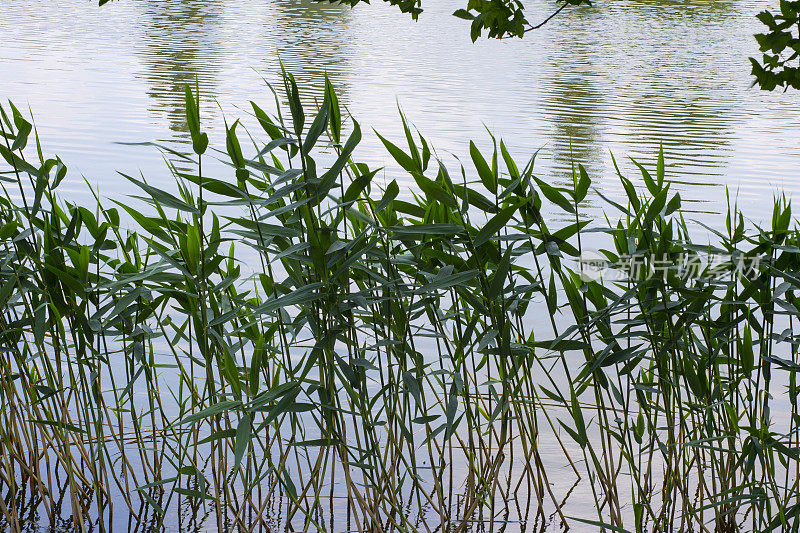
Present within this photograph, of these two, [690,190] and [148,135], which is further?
[148,135]

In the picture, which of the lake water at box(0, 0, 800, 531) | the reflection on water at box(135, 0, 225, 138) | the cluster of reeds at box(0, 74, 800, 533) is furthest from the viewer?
the reflection on water at box(135, 0, 225, 138)

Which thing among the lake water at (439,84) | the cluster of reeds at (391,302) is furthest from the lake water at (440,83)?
the cluster of reeds at (391,302)

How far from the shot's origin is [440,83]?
10.3 meters

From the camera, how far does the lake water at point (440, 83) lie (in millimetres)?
6754

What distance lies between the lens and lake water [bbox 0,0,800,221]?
6754mm

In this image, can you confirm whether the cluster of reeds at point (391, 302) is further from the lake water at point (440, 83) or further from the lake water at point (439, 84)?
the lake water at point (440, 83)

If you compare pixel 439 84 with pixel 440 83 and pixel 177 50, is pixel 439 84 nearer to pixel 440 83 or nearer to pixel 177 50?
pixel 440 83

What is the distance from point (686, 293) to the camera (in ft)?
5.86

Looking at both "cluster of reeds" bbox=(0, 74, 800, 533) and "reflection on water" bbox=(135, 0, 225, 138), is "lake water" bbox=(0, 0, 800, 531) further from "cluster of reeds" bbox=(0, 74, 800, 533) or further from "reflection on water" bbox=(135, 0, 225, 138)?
"cluster of reeds" bbox=(0, 74, 800, 533)

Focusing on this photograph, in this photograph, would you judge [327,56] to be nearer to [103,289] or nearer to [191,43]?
[191,43]

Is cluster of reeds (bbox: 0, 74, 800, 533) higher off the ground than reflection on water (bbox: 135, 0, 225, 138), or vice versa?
cluster of reeds (bbox: 0, 74, 800, 533)

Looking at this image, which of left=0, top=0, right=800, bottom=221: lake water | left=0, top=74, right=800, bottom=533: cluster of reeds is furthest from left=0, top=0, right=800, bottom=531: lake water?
left=0, top=74, right=800, bottom=533: cluster of reeds

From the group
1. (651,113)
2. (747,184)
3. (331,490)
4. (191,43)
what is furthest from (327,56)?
(331,490)

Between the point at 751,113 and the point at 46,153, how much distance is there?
6582 mm
